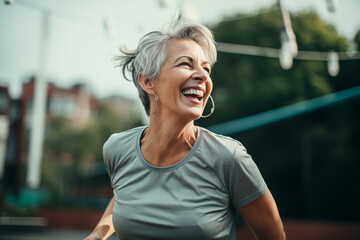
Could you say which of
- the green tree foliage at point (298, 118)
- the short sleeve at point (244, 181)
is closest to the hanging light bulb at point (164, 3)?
the short sleeve at point (244, 181)

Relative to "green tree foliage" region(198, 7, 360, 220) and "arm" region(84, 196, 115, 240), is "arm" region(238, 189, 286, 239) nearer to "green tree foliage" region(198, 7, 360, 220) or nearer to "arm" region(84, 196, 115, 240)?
"arm" region(84, 196, 115, 240)

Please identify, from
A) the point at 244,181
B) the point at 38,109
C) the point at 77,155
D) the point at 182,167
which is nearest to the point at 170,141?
the point at 182,167

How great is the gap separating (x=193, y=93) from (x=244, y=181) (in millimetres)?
387

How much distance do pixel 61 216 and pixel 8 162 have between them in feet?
25.1

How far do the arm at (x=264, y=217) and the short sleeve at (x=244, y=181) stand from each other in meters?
0.03

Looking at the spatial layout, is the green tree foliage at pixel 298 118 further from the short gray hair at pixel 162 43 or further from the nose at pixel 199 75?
the nose at pixel 199 75

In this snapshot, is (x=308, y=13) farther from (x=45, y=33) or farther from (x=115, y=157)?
(x=115, y=157)

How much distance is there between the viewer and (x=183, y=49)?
1457mm

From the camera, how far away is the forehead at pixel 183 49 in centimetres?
145

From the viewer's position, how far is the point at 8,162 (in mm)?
23750

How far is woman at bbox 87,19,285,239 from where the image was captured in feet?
4.35

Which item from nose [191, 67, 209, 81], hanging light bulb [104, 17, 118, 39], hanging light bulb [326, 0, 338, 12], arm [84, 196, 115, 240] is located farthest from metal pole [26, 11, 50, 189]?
nose [191, 67, 209, 81]

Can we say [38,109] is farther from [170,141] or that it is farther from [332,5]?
[170,141]

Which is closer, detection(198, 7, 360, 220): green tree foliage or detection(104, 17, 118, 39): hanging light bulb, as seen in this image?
detection(104, 17, 118, 39): hanging light bulb
